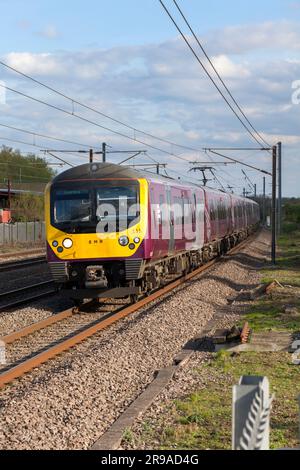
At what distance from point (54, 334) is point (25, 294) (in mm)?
6146

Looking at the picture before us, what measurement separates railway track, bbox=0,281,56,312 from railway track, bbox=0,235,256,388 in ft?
4.96

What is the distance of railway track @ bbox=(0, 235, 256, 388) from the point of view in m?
9.52

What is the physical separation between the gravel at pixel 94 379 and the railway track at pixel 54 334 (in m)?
0.16

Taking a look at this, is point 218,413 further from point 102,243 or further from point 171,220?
point 171,220

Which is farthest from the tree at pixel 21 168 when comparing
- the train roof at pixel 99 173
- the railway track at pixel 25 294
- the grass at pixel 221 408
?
the grass at pixel 221 408

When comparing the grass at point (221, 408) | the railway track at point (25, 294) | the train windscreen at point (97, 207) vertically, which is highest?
the train windscreen at point (97, 207)

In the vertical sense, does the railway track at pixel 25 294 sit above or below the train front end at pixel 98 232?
below

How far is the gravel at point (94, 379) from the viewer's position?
20.5 ft

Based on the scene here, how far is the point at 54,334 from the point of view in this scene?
11984 mm

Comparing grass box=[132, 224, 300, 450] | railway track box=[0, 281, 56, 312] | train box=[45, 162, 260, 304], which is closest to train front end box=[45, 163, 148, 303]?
train box=[45, 162, 260, 304]

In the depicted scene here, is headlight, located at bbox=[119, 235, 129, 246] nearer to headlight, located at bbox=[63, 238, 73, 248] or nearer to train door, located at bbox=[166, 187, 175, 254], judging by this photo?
headlight, located at bbox=[63, 238, 73, 248]

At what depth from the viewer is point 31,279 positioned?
71.3ft

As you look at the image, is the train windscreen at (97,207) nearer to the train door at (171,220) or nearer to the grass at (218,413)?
the train door at (171,220)
